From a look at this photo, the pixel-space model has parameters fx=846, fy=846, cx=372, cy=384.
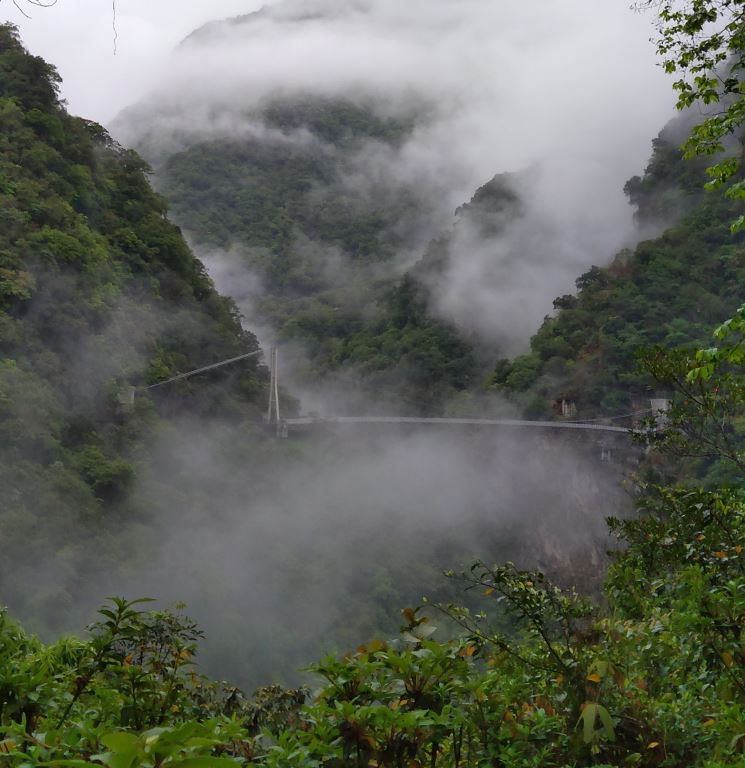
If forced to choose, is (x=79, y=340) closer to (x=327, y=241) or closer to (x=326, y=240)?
(x=326, y=240)

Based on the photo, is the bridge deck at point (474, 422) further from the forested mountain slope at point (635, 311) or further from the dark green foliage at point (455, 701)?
the dark green foliage at point (455, 701)

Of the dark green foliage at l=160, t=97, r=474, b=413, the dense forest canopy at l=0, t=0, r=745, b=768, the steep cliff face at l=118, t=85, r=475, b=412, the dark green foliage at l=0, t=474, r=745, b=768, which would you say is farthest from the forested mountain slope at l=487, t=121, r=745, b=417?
the dark green foliage at l=0, t=474, r=745, b=768

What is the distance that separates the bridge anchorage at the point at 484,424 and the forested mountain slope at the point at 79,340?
0.66m

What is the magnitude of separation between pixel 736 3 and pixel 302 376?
30.7 m

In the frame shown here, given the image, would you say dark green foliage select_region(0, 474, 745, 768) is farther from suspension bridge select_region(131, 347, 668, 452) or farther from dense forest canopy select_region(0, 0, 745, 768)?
suspension bridge select_region(131, 347, 668, 452)

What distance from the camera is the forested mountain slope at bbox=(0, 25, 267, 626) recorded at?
11398mm

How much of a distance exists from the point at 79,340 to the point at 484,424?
1371cm

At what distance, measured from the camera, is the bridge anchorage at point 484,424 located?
64.7 ft

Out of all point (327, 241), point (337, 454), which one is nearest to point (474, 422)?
point (337, 454)

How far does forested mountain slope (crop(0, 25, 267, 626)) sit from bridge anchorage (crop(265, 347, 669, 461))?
2.16ft

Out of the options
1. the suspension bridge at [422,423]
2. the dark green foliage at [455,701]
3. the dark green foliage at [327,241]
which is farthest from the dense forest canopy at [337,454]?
the suspension bridge at [422,423]

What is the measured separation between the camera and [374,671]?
60.2 inches

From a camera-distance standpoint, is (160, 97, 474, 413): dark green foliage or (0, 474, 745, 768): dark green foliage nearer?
(0, 474, 745, 768): dark green foliage

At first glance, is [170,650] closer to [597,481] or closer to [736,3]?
[736,3]
